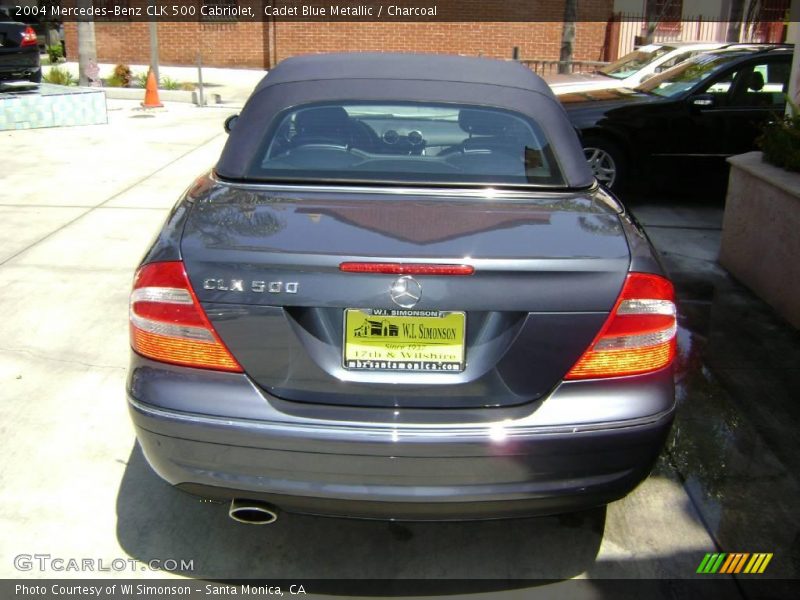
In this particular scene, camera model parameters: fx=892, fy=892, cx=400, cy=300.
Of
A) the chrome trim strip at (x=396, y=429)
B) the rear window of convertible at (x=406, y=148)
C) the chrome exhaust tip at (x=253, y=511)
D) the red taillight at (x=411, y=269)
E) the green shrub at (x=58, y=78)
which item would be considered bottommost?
the green shrub at (x=58, y=78)

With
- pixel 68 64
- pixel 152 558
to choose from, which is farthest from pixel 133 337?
pixel 68 64

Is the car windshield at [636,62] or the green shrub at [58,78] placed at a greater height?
the car windshield at [636,62]

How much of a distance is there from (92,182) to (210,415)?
23.5 feet

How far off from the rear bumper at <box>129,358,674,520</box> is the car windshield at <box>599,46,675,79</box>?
9.07 m

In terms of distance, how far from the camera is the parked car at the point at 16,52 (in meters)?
13.3

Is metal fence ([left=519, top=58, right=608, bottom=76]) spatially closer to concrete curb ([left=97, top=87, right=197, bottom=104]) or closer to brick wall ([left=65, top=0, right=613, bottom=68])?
brick wall ([left=65, top=0, right=613, bottom=68])

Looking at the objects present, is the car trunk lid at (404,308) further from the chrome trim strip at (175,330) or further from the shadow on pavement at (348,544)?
the shadow on pavement at (348,544)

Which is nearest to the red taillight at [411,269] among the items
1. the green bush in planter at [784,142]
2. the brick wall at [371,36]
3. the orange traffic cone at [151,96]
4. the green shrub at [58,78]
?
the green bush in planter at [784,142]

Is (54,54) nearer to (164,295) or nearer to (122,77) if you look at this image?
(122,77)

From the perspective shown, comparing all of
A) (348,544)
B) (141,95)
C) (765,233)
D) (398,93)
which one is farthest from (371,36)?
(348,544)

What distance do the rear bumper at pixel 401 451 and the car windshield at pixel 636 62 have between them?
9.07m

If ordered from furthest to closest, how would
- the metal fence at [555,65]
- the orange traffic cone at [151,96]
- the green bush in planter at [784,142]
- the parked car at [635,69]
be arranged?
the metal fence at [555,65] → the orange traffic cone at [151,96] → the parked car at [635,69] → the green bush in planter at [784,142]

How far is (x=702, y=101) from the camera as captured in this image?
8.73m

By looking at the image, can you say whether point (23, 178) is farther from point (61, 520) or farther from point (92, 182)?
point (61, 520)
